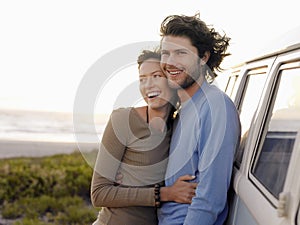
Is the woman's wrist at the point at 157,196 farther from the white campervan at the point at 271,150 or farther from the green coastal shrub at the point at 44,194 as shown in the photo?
the green coastal shrub at the point at 44,194

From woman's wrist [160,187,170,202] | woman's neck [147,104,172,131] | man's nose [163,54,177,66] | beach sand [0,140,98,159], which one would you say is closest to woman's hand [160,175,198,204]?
woman's wrist [160,187,170,202]

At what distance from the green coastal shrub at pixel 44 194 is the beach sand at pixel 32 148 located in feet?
25.3

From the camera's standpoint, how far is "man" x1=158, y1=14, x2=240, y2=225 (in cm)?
333

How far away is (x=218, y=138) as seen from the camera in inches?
131

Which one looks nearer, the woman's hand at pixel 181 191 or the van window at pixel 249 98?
the woman's hand at pixel 181 191

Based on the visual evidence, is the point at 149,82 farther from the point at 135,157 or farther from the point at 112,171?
the point at 112,171

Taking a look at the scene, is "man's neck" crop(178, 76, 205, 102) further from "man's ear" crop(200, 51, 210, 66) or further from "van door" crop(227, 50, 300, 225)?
"van door" crop(227, 50, 300, 225)

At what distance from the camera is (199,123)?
3.49 meters

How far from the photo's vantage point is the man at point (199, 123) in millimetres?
3332

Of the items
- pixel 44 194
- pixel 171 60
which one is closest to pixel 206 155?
pixel 171 60

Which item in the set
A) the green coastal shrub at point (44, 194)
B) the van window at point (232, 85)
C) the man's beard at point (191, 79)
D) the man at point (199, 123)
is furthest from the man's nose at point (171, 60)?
the green coastal shrub at point (44, 194)

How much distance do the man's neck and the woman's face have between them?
0.15 m

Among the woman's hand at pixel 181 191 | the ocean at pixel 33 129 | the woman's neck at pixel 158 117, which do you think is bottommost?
the ocean at pixel 33 129

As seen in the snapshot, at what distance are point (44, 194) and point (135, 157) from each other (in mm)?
12807
